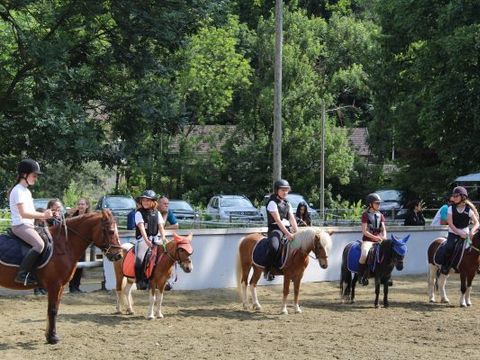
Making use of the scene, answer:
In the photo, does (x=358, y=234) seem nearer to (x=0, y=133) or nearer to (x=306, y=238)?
(x=306, y=238)

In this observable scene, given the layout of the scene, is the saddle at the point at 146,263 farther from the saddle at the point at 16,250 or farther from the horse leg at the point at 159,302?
the saddle at the point at 16,250

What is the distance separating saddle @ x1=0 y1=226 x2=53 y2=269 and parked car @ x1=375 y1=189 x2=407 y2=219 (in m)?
27.8

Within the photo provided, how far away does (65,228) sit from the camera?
11.1 meters

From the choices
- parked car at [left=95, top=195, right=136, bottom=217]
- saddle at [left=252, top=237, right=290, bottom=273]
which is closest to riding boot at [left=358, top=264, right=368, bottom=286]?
saddle at [left=252, top=237, right=290, bottom=273]

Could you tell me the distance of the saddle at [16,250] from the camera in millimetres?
10602

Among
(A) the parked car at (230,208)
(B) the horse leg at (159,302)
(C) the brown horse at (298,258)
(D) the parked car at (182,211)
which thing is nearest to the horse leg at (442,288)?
(C) the brown horse at (298,258)

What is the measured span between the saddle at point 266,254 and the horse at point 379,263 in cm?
173

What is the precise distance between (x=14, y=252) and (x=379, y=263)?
22.6 feet

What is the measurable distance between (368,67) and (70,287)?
31.3 metres

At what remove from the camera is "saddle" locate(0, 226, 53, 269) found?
10.6m

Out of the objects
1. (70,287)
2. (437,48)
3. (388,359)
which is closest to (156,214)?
(70,287)

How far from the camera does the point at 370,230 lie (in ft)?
50.2

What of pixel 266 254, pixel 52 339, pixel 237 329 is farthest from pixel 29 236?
pixel 266 254

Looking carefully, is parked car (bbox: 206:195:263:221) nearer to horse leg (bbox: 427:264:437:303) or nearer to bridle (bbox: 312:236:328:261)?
horse leg (bbox: 427:264:437:303)
